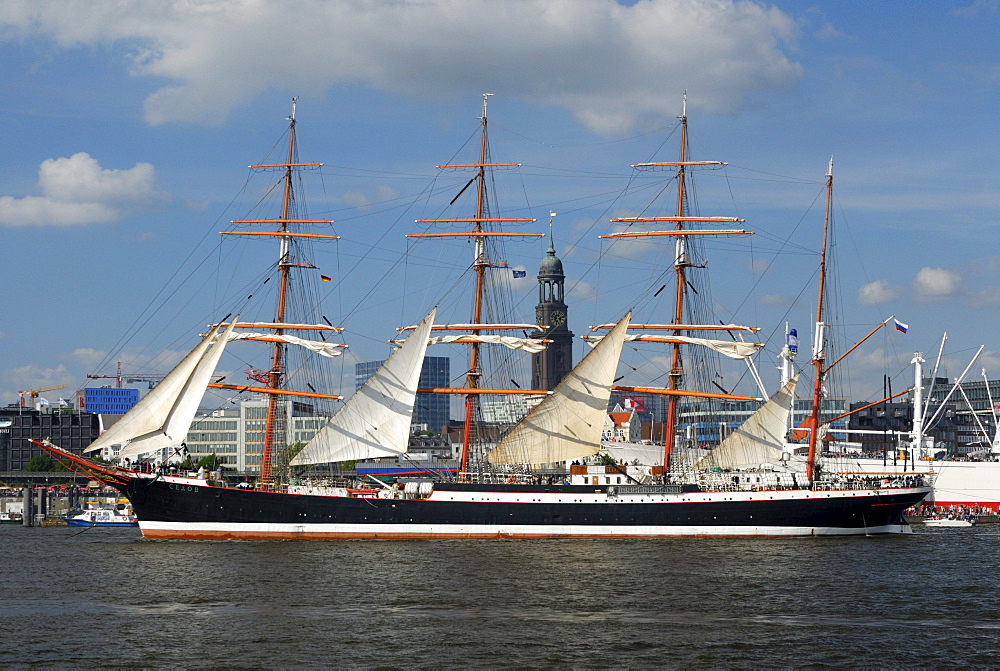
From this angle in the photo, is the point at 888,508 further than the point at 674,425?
No

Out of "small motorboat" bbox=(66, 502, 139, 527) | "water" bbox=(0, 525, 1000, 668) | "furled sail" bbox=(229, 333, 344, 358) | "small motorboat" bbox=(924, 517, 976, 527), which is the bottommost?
"small motorboat" bbox=(66, 502, 139, 527)

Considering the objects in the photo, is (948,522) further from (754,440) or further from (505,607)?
(505,607)

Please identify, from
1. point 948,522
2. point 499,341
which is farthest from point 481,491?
point 948,522

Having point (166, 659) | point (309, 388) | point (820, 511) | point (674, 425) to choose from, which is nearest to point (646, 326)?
point (674, 425)

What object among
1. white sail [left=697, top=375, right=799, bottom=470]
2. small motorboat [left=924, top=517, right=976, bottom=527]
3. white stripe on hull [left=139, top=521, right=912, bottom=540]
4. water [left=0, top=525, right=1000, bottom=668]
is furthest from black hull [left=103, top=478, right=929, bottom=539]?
small motorboat [left=924, top=517, right=976, bottom=527]

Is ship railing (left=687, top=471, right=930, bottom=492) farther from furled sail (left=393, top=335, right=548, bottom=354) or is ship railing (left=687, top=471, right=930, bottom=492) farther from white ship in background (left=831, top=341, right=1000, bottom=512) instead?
white ship in background (left=831, top=341, right=1000, bottom=512)

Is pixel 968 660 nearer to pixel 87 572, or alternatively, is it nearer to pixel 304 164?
pixel 87 572

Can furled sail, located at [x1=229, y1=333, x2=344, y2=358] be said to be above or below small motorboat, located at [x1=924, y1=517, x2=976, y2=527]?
above

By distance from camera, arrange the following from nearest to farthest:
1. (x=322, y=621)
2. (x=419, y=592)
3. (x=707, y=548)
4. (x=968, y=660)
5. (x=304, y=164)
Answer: (x=968, y=660), (x=322, y=621), (x=419, y=592), (x=707, y=548), (x=304, y=164)

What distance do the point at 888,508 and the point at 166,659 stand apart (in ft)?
209

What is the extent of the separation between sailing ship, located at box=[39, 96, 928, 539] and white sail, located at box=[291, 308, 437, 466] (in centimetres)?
9

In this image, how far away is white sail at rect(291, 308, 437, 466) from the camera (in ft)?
287

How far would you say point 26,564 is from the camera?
2800 inches

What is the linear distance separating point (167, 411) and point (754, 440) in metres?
43.6
